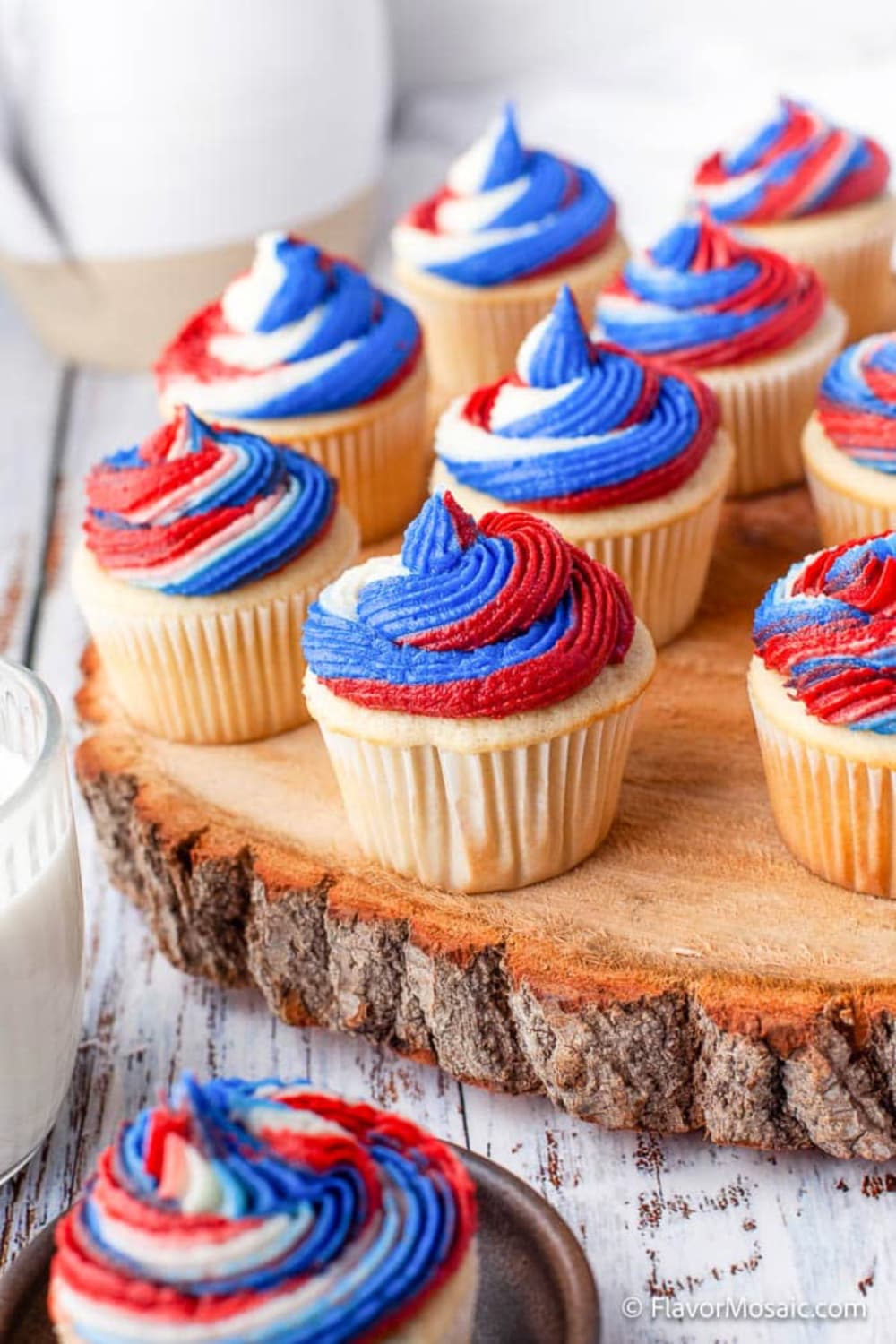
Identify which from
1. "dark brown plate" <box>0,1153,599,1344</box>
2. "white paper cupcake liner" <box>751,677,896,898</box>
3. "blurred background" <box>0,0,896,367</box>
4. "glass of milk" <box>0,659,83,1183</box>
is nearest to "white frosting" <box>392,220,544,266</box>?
"blurred background" <box>0,0,896,367</box>

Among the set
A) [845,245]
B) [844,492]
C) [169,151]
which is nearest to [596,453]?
[844,492]

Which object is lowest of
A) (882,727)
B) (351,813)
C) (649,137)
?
(649,137)

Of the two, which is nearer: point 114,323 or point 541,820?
point 541,820

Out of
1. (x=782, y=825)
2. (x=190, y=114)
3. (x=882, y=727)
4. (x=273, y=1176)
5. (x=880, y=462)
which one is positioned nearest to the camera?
(x=273, y=1176)

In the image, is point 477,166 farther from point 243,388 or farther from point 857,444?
point 857,444

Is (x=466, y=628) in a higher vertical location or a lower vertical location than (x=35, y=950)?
higher

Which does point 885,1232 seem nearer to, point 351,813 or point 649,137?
point 351,813

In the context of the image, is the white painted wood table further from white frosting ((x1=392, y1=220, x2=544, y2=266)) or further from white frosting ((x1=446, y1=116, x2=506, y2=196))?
white frosting ((x1=446, y1=116, x2=506, y2=196))

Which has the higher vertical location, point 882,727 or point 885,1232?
point 882,727

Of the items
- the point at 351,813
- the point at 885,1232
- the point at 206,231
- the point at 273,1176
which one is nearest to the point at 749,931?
the point at 885,1232
